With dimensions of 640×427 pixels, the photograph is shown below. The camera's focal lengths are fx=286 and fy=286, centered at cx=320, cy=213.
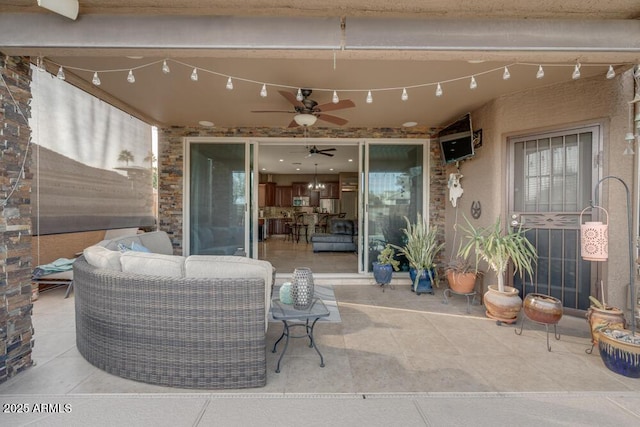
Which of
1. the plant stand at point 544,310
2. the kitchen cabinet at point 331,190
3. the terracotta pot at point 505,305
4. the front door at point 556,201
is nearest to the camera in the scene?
the plant stand at point 544,310

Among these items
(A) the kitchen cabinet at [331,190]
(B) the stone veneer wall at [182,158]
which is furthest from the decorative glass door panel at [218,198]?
(A) the kitchen cabinet at [331,190]

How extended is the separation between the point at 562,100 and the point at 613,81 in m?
0.39

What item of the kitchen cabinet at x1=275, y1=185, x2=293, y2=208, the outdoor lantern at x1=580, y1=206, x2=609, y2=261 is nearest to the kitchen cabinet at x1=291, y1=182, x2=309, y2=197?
the kitchen cabinet at x1=275, y1=185, x2=293, y2=208

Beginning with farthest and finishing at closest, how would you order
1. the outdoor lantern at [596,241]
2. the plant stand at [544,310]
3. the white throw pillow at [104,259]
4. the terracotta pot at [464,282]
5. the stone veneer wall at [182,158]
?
the stone veneer wall at [182,158] → the terracotta pot at [464,282] → the plant stand at [544,310] → the outdoor lantern at [596,241] → the white throw pillow at [104,259]

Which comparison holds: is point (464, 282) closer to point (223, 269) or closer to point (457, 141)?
point (457, 141)

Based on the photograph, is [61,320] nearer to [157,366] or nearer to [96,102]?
[157,366]

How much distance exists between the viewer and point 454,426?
157 centimetres

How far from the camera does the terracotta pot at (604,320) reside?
2.31 metres

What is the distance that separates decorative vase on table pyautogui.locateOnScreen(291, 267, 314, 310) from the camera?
85.9 inches

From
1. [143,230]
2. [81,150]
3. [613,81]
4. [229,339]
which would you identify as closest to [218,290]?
[229,339]

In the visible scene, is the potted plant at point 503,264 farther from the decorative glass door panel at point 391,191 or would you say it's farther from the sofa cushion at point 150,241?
the sofa cushion at point 150,241

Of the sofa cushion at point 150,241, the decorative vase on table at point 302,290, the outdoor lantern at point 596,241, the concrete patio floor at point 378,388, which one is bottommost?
the concrete patio floor at point 378,388

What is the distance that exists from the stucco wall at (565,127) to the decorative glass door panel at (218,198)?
11.9 ft

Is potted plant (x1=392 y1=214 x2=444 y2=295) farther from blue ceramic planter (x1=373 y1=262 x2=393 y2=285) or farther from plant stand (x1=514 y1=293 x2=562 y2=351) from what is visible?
plant stand (x1=514 y1=293 x2=562 y2=351)
